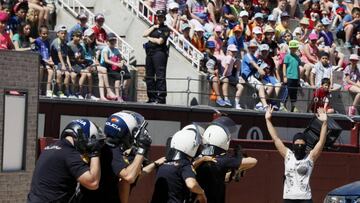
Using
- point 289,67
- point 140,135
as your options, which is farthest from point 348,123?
point 140,135

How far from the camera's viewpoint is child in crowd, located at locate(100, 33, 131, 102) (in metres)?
18.7

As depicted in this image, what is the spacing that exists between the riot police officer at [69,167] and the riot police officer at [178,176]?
3.92 feet

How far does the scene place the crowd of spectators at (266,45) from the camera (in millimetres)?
21000

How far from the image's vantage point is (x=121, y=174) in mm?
10180

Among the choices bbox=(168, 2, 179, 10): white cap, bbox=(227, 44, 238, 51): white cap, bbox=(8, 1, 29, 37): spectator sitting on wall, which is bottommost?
bbox=(227, 44, 238, 51): white cap

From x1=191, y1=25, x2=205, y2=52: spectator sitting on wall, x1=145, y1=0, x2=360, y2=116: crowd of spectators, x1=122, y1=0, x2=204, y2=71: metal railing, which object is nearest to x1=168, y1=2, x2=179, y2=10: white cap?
x1=145, y1=0, x2=360, y2=116: crowd of spectators

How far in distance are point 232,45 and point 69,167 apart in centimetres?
1180

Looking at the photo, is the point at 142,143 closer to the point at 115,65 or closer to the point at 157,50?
the point at 115,65

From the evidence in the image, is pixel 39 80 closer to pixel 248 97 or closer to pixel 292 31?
pixel 248 97

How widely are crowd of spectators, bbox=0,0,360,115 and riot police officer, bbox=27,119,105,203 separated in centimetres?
755

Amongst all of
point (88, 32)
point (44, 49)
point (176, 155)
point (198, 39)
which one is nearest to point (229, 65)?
point (198, 39)

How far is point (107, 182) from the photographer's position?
406 inches

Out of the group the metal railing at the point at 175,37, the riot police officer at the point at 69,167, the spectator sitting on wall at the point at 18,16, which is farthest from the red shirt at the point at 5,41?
the riot police officer at the point at 69,167

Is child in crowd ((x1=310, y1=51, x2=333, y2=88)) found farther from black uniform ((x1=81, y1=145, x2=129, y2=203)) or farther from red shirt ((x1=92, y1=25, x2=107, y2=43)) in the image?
black uniform ((x1=81, y1=145, x2=129, y2=203))
